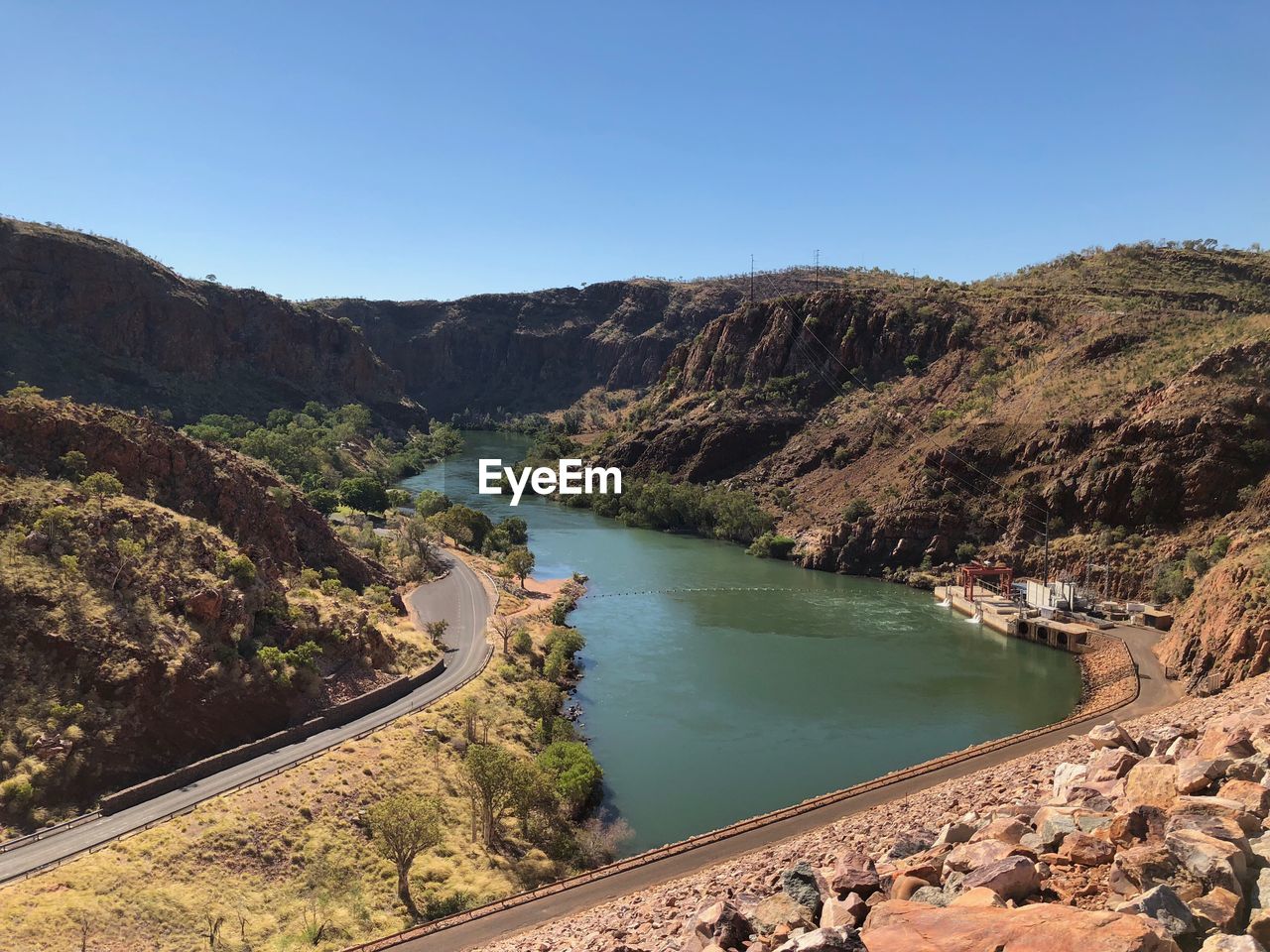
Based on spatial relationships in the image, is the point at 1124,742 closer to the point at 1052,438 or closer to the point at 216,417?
the point at 1052,438

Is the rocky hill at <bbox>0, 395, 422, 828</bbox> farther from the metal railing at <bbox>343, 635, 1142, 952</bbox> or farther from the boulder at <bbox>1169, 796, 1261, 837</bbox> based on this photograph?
the boulder at <bbox>1169, 796, 1261, 837</bbox>

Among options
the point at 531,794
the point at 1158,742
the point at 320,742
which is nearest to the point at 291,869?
the point at 320,742

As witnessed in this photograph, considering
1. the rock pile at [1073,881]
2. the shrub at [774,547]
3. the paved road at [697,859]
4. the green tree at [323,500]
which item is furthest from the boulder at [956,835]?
the green tree at [323,500]

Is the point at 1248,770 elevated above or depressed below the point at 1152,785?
above

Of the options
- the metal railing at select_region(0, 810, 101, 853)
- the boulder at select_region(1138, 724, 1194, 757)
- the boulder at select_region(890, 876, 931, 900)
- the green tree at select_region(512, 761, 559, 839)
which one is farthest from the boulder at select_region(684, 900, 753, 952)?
the metal railing at select_region(0, 810, 101, 853)

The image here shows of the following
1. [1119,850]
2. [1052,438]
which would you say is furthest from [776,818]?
[1052,438]

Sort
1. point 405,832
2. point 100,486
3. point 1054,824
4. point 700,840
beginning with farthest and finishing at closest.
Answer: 1. point 100,486
2. point 700,840
3. point 405,832
4. point 1054,824

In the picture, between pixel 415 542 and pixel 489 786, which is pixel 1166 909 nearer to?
pixel 489 786
